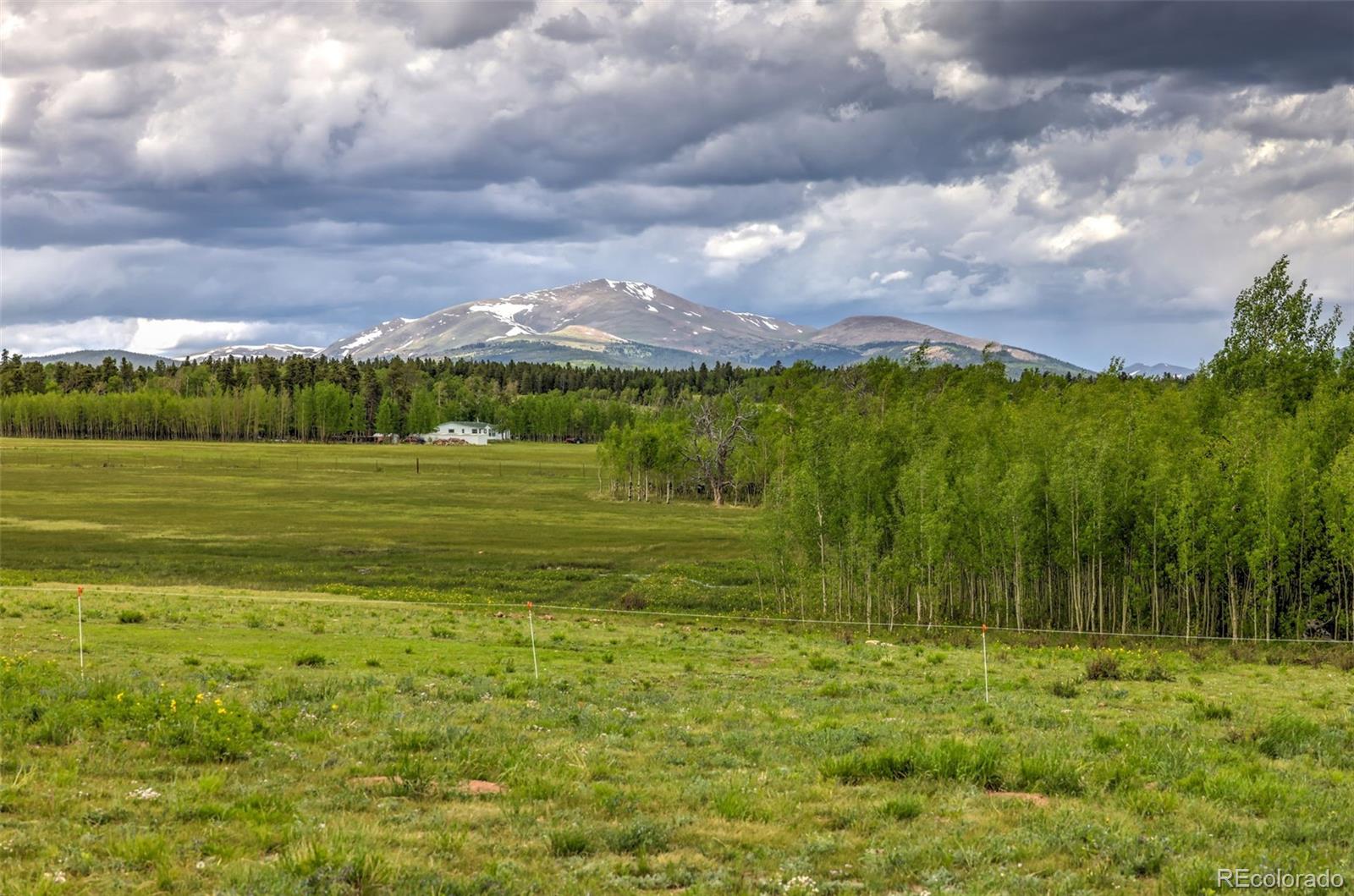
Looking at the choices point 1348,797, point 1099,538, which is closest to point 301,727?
point 1348,797

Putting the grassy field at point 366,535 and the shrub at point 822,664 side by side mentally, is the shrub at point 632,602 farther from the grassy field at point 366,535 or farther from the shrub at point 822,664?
the shrub at point 822,664

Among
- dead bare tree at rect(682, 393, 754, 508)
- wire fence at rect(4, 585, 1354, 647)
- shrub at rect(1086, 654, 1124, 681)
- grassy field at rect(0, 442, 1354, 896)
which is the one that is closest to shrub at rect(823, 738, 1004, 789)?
grassy field at rect(0, 442, 1354, 896)

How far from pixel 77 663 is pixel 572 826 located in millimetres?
18475

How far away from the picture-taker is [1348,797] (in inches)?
568

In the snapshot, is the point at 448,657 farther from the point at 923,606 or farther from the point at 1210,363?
the point at 1210,363

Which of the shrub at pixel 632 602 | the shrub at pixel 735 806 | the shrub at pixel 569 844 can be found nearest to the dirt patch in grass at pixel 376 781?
the shrub at pixel 569 844

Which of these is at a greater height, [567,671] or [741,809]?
[741,809]

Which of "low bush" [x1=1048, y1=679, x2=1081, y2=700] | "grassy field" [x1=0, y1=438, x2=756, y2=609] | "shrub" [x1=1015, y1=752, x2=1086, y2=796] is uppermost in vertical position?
"shrub" [x1=1015, y1=752, x2=1086, y2=796]

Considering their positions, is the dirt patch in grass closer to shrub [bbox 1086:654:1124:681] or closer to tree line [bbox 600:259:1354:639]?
shrub [bbox 1086:654:1124:681]

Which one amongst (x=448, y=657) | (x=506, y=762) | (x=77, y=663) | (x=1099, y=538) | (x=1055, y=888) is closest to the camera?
(x=1055, y=888)

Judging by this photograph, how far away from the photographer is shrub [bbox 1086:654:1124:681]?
30.2 metres

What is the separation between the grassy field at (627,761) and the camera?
11172 millimetres
